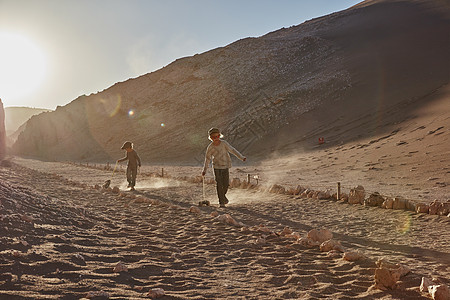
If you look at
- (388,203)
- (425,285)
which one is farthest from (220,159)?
(425,285)

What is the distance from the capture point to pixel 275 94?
46.6m

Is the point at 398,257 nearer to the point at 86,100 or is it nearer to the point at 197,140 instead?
the point at 197,140

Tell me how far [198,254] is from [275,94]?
43.2 metres

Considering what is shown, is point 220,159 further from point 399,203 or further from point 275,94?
point 275,94

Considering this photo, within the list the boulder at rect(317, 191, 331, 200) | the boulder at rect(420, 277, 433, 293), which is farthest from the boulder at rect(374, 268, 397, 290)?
the boulder at rect(317, 191, 331, 200)

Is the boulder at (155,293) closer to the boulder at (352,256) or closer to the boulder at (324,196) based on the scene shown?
the boulder at (352,256)

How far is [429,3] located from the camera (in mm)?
69500

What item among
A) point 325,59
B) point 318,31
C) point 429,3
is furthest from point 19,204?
point 429,3

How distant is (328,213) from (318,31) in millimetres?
65689

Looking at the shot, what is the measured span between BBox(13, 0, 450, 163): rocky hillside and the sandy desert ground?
72.2 feet

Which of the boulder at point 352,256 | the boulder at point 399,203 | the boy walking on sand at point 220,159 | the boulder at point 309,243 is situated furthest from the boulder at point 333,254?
the boy walking on sand at point 220,159

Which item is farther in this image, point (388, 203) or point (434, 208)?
point (388, 203)

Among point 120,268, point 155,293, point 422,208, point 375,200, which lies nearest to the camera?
point 155,293

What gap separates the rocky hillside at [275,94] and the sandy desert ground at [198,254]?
22011mm
